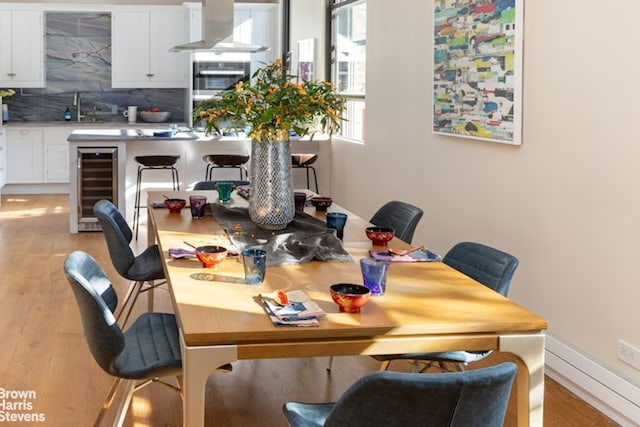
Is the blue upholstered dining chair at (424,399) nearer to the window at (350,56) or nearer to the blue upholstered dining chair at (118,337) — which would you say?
the blue upholstered dining chair at (118,337)

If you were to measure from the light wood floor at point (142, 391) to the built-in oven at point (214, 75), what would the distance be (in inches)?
191

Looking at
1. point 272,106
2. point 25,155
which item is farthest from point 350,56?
point 272,106

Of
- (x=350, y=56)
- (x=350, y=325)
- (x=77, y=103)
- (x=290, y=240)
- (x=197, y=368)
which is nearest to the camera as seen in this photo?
(x=197, y=368)

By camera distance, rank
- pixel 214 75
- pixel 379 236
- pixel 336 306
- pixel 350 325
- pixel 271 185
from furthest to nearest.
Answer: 1. pixel 214 75
2. pixel 271 185
3. pixel 379 236
4. pixel 336 306
5. pixel 350 325

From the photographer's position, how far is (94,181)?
761 centimetres

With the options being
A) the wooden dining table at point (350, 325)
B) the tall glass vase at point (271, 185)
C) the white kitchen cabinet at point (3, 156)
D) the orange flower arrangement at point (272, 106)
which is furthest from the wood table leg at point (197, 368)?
the white kitchen cabinet at point (3, 156)

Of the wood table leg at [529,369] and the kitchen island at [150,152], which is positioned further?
the kitchen island at [150,152]

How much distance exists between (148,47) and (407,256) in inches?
322

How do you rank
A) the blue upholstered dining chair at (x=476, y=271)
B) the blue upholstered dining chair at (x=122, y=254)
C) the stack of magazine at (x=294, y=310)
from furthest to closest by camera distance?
1. the blue upholstered dining chair at (x=122, y=254)
2. the blue upholstered dining chair at (x=476, y=271)
3. the stack of magazine at (x=294, y=310)

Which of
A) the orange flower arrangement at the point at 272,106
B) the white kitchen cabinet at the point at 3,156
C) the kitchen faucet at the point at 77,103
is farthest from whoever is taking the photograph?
the kitchen faucet at the point at 77,103

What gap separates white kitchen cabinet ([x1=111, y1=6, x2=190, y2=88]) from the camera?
Answer: 10.2 m

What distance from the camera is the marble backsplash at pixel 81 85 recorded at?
411 inches

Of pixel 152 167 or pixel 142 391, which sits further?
pixel 152 167

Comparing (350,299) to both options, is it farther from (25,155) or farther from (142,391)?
(25,155)
